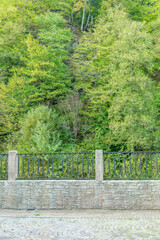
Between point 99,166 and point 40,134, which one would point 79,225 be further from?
point 40,134

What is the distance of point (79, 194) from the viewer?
7637 mm

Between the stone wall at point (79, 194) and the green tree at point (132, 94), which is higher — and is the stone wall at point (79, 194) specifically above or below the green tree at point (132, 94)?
below

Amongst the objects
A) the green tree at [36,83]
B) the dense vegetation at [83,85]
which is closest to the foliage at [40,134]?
the dense vegetation at [83,85]

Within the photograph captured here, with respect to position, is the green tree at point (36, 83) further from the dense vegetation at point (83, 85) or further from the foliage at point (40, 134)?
the foliage at point (40, 134)

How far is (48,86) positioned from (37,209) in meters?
13.7

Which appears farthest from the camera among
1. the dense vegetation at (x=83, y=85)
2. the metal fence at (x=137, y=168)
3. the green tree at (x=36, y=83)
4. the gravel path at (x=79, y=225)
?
the green tree at (x=36, y=83)

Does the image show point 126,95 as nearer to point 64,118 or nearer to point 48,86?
point 64,118

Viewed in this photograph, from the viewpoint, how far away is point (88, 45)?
21.0 metres

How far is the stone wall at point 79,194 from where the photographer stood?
7.48 meters

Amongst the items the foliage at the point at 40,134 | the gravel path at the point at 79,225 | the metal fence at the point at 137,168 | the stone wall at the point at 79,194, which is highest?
the foliage at the point at 40,134

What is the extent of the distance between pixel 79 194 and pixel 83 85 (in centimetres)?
1369

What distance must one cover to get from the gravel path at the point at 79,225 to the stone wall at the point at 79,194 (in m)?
0.24

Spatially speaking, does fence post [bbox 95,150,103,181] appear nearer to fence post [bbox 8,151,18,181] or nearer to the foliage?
fence post [bbox 8,151,18,181]

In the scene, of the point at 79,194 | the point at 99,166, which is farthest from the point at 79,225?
the point at 99,166
